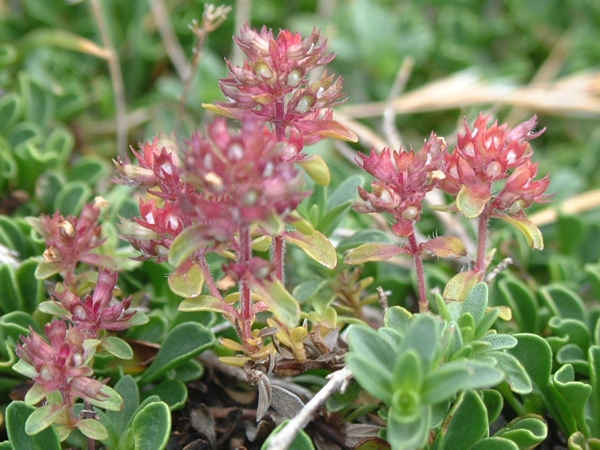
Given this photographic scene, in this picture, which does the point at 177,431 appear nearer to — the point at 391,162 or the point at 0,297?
the point at 0,297

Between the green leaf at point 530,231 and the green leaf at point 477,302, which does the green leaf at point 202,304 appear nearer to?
the green leaf at point 477,302

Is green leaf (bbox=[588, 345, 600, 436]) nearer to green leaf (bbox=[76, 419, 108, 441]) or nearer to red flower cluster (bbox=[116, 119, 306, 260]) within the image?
red flower cluster (bbox=[116, 119, 306, 260])

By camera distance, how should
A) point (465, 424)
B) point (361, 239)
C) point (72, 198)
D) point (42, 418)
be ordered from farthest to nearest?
1. point (72, 198)
2. point (361, 239)
3. point (465, 424)
4. point (42, 418)

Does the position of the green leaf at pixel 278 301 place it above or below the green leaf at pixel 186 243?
below

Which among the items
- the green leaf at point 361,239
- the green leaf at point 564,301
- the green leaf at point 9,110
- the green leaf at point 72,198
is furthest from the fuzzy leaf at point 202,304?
the green leaf at point 9,110

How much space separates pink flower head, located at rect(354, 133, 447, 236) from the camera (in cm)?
166

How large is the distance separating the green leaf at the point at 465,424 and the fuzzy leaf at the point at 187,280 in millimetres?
701

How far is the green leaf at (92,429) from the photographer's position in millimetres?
1586

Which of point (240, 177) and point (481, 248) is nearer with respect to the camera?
point (240, 177)

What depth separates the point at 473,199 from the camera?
1.67m

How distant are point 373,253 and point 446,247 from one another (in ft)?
0.65

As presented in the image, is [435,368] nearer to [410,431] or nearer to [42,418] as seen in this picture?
[410,431]

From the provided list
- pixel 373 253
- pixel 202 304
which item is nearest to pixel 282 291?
pixel 202 304

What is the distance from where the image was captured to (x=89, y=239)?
188cm
